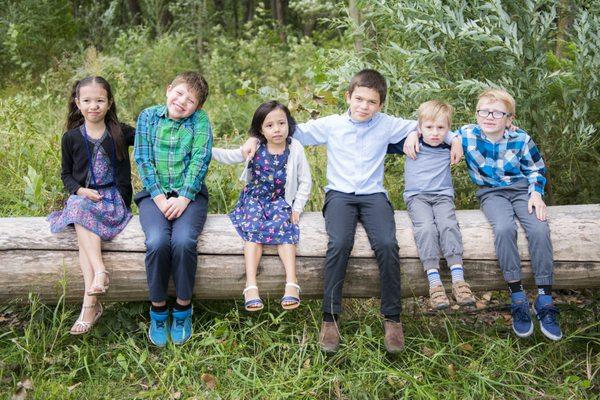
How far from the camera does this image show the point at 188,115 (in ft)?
13.0

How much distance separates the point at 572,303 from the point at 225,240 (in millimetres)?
2470

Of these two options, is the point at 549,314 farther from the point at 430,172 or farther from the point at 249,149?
the point at 249,149

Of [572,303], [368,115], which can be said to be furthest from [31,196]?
[572,303]

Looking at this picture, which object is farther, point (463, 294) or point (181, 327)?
point (181, 327)

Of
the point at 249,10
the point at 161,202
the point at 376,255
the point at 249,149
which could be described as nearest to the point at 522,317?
the point at 376,255

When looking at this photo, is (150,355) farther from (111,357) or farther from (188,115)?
(188,115)

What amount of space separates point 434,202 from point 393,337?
3.04ft

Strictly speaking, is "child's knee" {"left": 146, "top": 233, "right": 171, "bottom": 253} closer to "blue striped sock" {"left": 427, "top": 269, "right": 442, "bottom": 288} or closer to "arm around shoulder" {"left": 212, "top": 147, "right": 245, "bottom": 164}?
"arm around shoulder" {"left": 212, "top": 147, "right": 245, "bottom": 164}

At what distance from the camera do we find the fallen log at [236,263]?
12.2 feet

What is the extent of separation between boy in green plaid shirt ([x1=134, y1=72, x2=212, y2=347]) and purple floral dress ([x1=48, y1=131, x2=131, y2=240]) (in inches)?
5.9

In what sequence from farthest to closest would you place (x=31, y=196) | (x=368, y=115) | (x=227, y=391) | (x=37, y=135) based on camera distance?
(x=37, y=135)
(x=31, y=196)
(x=368, y=115)
(x=227, y=391)

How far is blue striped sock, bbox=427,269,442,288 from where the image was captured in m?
3.59

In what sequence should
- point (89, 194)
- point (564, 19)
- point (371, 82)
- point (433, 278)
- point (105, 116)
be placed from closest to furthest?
point (433, 278), point (89, 194), point (371, 82), point (105, 116), point (564, 19)

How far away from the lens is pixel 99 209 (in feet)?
12.4
